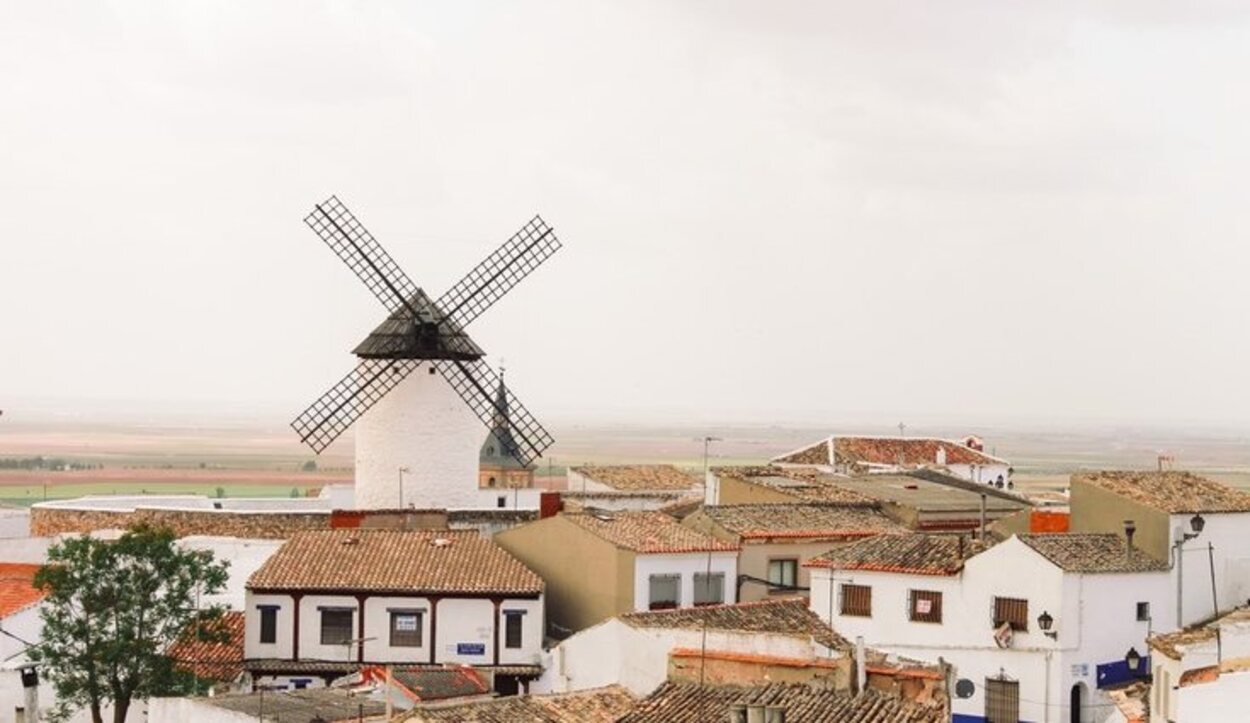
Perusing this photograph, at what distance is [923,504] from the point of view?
45406 mm

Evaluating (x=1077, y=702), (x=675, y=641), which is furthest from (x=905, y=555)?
(x=675, y=641)

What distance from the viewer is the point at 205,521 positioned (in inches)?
2015

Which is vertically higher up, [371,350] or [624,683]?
[371,350]

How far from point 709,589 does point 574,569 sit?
243cm

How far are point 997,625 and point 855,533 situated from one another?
21.7ft

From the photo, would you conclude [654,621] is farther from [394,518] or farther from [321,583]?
[394,518]

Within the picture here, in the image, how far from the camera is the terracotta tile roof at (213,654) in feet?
121

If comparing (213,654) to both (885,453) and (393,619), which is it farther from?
(885,453)

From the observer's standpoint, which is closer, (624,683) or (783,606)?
(624,683)

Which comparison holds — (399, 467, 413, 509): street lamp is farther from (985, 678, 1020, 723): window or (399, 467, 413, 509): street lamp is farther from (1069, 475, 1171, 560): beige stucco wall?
(985, 678, 1020, 723): window

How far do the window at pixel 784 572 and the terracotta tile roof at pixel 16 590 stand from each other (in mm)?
12786

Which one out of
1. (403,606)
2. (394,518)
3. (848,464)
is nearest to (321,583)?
(403,606)

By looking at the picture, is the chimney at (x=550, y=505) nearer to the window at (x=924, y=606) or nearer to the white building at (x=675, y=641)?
the window at (x=924, y=606)

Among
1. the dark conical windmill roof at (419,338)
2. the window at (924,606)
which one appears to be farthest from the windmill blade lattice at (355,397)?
the window at (924,606)
